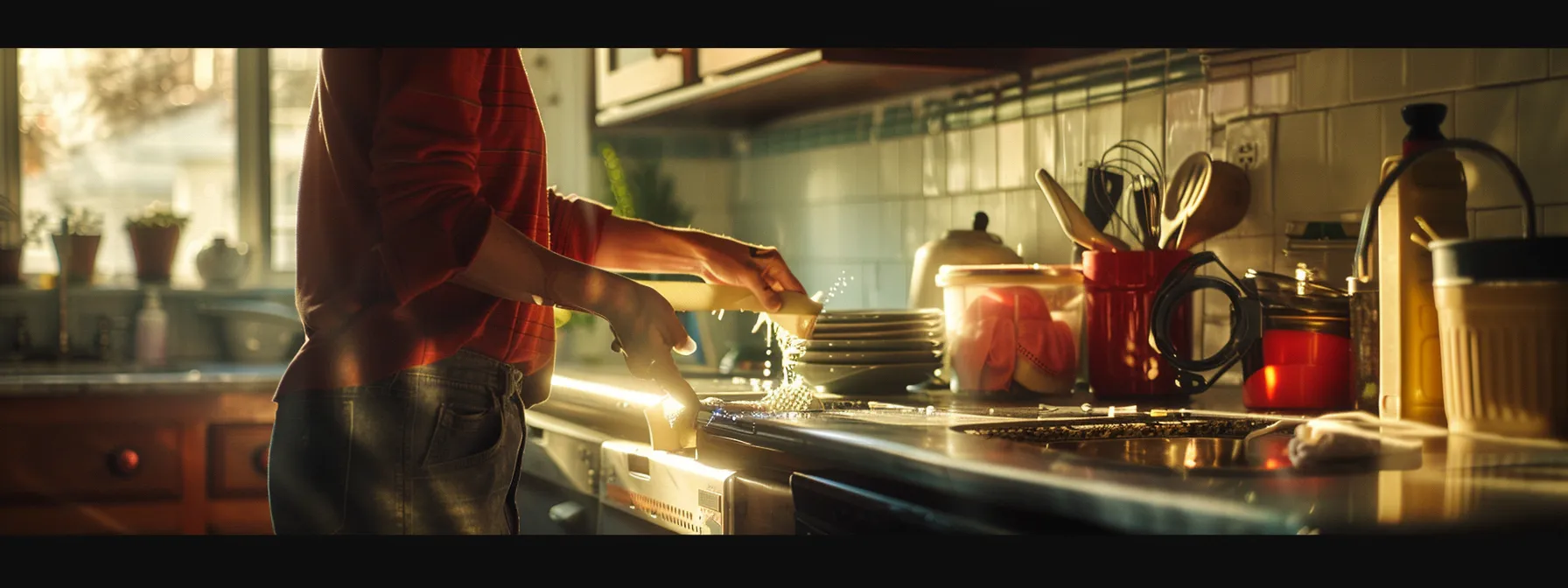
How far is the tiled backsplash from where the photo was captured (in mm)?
1323

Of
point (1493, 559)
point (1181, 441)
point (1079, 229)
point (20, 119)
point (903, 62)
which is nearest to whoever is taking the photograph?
point (1493, 559)

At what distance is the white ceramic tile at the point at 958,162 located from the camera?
2203 mm

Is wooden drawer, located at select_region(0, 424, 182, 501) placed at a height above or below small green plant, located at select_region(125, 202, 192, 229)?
below

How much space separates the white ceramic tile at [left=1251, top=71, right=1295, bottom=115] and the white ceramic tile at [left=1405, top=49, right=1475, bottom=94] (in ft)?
0.55

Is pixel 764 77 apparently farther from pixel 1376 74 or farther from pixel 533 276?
pixel 533 276

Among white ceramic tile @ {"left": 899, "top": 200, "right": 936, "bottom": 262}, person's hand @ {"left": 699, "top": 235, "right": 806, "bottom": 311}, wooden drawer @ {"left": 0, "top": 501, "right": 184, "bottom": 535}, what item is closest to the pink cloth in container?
person's hand @ {"left": 699, "top": 235, "right": 806, "bottom": 311}

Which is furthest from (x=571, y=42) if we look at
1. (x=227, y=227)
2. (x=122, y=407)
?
(x=227, y=227)

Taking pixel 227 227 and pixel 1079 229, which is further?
pixel 227 227

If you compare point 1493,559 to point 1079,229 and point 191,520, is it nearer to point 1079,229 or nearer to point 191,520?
point 1079,229

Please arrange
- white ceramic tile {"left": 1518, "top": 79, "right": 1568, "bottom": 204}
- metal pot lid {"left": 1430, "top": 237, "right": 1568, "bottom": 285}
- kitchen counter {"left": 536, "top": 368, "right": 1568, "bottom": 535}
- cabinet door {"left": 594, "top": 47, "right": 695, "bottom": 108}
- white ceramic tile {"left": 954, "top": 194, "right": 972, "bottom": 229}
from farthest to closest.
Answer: cabinet door {"left": 594, "top": 47, "right": 695, "bottom": 108} → white ceramic tile {"left": 954, "top": 194, "right": 972, "bottom": 229} → white ceramic tile {"left": 1518, "top": 79, "right": 1568, "bottom": 204} → metal pot lid {"left": 1430, "top": 237, "right": 1568, "bottom": 285} → kitchen counter {"left": 536, "top": 368, "right": 1568, "bottom": 535}

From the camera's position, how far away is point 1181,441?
121 cm

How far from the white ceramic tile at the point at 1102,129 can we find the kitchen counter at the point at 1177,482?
0.64 meters

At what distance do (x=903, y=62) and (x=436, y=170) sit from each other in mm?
1040

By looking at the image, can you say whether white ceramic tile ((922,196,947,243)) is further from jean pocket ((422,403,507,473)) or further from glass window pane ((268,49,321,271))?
glass window pane ((268,49,321,271))
